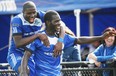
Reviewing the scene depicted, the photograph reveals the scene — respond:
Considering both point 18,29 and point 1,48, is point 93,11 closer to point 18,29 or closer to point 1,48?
point 1,48

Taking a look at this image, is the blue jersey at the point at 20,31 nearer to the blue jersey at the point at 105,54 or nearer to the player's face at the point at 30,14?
the player's face at the point at 30,14

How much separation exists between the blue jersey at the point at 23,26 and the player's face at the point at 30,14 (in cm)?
6

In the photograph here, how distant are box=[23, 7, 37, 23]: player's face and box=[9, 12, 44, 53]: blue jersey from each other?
0.06 meters

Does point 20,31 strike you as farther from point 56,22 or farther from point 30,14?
point 56,22

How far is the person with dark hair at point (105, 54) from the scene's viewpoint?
21.6 ft

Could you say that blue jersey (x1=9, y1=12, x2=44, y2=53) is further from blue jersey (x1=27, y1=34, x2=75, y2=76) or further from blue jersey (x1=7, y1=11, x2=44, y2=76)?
blue jersey (x1=27, y1=34, x2=75, y2=76)

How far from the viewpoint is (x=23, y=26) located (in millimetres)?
5945

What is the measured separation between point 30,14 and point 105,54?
1.69 m

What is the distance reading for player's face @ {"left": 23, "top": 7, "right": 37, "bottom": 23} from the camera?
5.87 metres

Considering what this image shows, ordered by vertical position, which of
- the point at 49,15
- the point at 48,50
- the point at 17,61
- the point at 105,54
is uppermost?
the point at 49,15

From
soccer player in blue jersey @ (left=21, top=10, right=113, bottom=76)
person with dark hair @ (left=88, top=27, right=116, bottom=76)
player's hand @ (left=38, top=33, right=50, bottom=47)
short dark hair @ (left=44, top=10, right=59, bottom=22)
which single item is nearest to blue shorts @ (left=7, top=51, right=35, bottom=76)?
soccer player in blue jersey @ (left=21, top=10, right=113, bottom=76)

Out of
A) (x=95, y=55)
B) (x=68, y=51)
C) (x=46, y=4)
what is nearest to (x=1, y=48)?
(x=46, y=4)

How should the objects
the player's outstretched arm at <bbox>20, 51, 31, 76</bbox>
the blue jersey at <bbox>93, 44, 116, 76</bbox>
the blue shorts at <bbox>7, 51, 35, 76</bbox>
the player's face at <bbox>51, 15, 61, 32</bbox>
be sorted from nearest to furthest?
the player's outstretched arm at <bbox>20, 51, 31, 76</bbox>, the player's face at <bbox>51, 15, 61, 32</bbox>, the blue shorts at <bbox>7, 51, 35, 76</bbox>, the blue jersey at <bbox>93, 44, 116, 76</bbox>

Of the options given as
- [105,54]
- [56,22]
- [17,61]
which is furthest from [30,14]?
[105,54]
